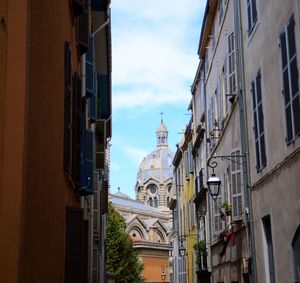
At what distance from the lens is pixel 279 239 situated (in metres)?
12.3

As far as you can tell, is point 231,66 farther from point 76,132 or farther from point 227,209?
point 76,132

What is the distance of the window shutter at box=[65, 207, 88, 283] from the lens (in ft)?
32.2

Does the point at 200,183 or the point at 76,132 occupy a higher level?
the point at 200,183

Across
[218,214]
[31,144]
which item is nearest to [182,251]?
[218,214]

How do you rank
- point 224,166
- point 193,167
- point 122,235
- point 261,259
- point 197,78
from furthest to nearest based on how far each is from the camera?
point 122,235, point 193,167, point 197,78, point 224,166, point 261,259

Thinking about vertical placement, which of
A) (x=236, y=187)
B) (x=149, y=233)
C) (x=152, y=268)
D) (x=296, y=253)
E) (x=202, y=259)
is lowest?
(x=296, y=253)

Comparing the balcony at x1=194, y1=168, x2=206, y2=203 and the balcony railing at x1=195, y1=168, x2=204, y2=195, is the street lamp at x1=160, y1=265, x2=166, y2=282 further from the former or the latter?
the balcony railing at x1=195, y1=168, x2=204, y2=195

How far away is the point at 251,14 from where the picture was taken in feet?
48.1

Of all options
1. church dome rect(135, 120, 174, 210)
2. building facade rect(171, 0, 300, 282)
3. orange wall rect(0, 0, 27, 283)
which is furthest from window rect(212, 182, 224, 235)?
church dome rect(135, 120, 174, 210)

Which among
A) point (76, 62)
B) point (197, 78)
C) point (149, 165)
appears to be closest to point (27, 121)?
point (76, 62)

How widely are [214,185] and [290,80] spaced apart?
730 centimetres

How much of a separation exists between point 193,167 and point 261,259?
60.7 feet

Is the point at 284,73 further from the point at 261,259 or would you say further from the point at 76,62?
the point at 261,259

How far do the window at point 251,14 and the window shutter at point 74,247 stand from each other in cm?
645
